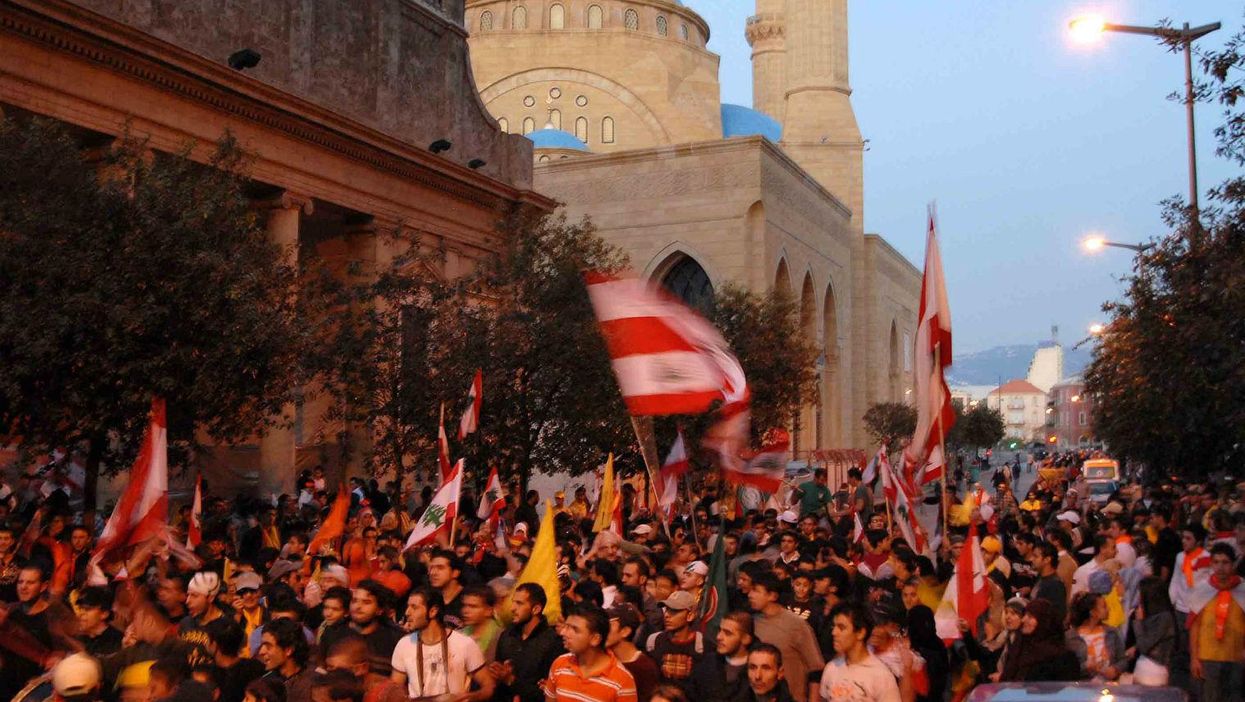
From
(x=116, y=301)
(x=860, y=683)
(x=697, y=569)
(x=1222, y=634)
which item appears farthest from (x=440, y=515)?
(x=860, y=683)

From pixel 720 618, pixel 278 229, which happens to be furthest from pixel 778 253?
pixel 720 618

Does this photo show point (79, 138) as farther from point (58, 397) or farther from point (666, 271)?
point (666, 271)

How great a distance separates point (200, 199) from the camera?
611 inches

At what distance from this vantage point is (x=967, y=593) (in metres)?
8.29

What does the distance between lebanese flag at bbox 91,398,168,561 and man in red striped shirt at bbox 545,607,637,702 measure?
509cm

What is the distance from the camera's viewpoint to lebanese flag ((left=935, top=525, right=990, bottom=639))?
817 cm

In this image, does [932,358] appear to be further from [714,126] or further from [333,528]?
[714,126]

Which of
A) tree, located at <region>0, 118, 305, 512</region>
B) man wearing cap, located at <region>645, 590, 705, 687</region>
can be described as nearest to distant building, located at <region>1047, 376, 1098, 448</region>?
tree, located at <region>0, 118, 305, 512</region>

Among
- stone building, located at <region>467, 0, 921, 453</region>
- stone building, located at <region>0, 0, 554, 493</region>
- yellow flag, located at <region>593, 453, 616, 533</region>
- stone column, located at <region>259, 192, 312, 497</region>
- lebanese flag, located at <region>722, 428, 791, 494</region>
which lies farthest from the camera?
stone building, located at <region>467, 0, 921, 453</region>

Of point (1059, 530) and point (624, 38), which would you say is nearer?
point (1059, 530)

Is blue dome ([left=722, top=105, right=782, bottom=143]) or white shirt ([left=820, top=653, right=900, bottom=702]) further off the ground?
blue dome ([left=722, top=105, right=782, bottom=143])

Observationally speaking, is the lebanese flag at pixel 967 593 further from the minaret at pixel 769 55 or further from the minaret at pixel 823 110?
the minaret at pixel 769 55

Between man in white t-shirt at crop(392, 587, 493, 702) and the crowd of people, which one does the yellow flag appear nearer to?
the crowd of people

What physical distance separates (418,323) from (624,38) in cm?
5045
